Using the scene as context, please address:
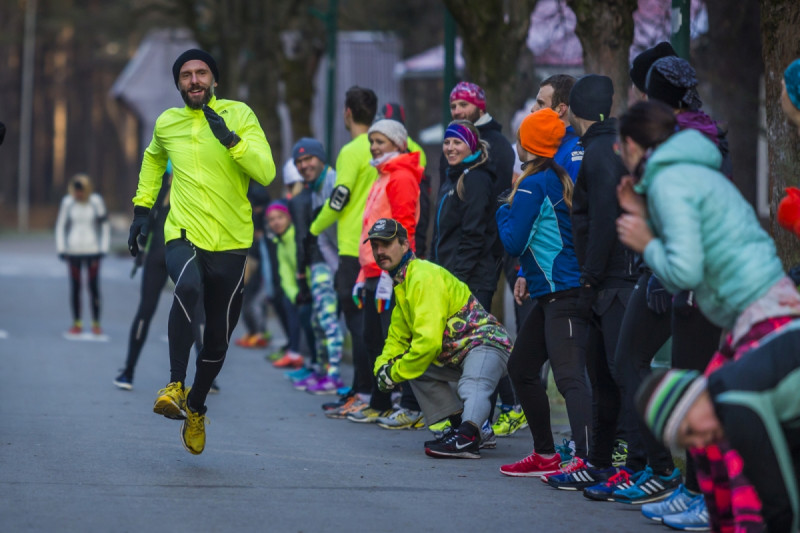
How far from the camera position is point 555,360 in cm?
710

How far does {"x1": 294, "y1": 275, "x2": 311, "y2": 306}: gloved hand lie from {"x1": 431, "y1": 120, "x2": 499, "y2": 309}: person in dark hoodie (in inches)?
111

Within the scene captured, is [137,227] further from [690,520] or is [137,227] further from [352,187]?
[690,520]

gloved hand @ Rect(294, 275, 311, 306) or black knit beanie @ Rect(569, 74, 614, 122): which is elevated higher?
black knit beanie @ Rect(569, 74, 614, 122)

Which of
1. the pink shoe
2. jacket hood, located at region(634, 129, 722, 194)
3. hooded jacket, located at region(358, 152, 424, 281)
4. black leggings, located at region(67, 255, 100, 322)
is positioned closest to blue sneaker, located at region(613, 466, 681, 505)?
jacket hood, located at region(634, 129, 722, 194)

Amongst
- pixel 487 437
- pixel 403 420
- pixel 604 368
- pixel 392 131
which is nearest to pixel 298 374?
pixel 403 420

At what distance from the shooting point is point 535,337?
726 centimetres

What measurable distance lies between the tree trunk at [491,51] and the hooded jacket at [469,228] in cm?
381

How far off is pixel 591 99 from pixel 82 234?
33.3 ft

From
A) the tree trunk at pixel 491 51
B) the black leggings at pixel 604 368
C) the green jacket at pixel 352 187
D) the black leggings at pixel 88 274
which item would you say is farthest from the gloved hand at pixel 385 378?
the black leggings at pixel 88 274

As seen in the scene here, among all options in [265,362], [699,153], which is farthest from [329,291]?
[699,153]

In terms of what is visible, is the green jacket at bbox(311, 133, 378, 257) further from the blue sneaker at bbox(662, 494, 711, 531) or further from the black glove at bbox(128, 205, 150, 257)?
the blue sneaker at bbox(662, 494, 711, 531)

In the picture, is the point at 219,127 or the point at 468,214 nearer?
the point at 219,127

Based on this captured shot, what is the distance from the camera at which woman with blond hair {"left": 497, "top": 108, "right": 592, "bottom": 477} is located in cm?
710

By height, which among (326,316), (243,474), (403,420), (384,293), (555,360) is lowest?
(403,420)
